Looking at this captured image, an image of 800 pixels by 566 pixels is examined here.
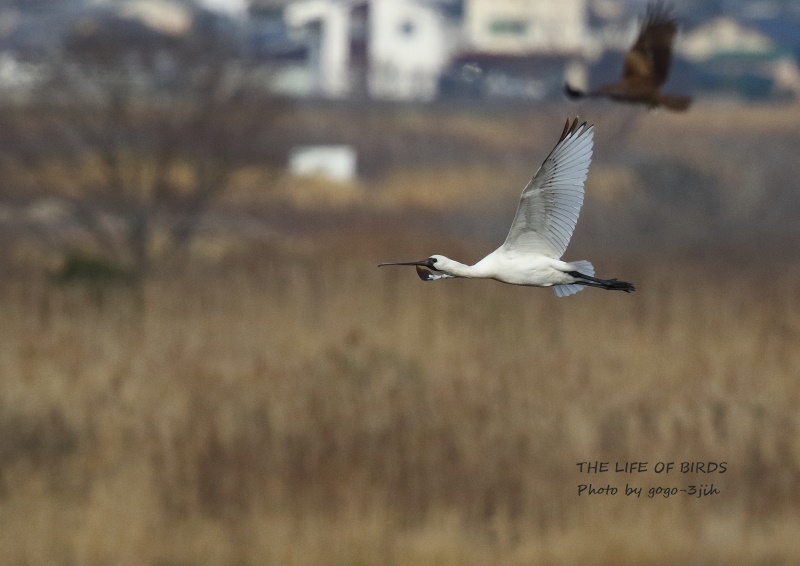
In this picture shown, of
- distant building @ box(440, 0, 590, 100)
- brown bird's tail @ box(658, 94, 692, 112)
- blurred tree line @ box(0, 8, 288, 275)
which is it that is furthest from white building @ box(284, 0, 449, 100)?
brown bird's tail @ box(658, 94, 692, 112)

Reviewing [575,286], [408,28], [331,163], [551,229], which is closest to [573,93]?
[551,229]

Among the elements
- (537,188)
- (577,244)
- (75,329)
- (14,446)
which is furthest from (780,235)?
(537,188)

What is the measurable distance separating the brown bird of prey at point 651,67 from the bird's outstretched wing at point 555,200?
55 cm

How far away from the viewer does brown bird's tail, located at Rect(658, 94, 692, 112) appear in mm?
4375

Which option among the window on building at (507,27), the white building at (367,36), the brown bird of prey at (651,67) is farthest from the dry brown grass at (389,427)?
the window on building at (507,27)

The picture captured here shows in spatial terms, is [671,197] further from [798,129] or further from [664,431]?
[664,431]

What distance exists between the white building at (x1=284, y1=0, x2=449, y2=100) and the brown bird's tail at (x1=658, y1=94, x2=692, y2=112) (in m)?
46.5

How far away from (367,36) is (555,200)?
179 ft

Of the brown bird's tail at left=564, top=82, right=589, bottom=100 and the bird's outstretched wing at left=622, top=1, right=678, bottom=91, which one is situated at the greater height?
the bird's outstretched wing at left=622, top=1, right=678, bottom=91

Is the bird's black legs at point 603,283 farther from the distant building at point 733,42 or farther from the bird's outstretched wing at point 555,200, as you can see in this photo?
the distant building at point 733,42

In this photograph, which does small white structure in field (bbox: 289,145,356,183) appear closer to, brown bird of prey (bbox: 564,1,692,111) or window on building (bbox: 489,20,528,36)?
brown bird of prey (bbox: 564,1,692,111)

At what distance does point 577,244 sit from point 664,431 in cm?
620

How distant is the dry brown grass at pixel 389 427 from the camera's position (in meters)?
8.75

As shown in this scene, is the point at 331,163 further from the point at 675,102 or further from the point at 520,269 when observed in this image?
the point at 520,269
